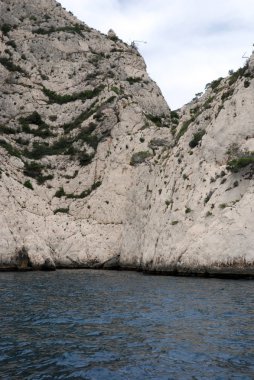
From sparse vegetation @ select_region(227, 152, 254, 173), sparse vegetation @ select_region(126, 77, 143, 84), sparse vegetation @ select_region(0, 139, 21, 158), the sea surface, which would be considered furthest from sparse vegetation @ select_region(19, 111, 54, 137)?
the sea surface

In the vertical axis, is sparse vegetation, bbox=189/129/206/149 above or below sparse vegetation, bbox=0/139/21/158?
below

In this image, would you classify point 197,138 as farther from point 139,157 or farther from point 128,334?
point 128,334

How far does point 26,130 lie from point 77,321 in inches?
2403

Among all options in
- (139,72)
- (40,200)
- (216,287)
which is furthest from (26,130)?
(216,287)

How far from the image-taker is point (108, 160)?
2761 inches

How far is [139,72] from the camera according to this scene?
9312cm

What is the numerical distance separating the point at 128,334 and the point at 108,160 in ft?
178

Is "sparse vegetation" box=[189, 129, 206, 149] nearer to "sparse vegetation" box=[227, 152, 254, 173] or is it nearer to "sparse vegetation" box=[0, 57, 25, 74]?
"sparse vegetation" box=[227, 152, 254, 173]

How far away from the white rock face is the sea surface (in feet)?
47.3

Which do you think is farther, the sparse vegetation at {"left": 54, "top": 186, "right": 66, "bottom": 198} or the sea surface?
the sparse vegetation at {"left": 54, "top": 186, "right": 66, "bottom": 198}

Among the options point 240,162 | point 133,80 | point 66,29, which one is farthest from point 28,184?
point 66,29

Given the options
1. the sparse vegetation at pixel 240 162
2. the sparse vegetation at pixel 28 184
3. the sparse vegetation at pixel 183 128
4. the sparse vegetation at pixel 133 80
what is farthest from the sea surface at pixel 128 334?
the sparse vegetation at pixel 133 80

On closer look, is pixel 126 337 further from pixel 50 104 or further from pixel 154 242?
pixel 50 104

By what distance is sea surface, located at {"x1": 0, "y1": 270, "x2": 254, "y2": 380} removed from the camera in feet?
41.4
